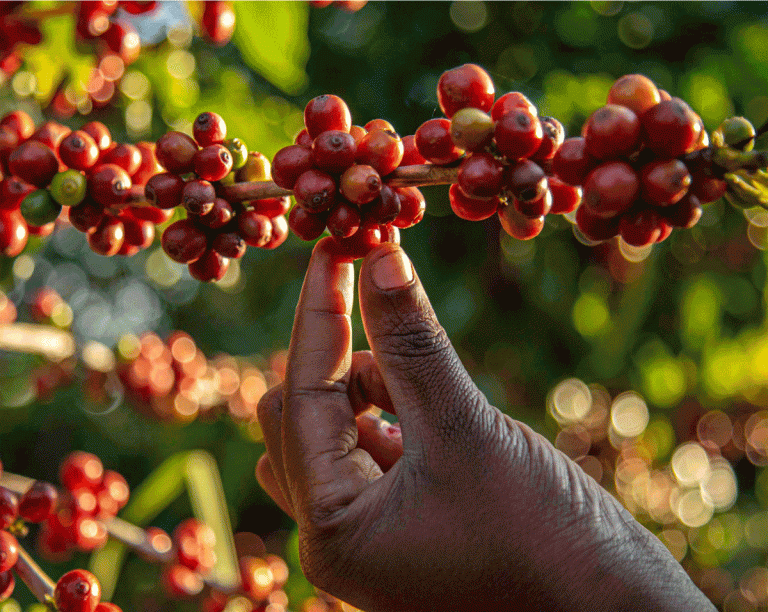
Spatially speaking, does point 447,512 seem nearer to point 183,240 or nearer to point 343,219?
point 343,219

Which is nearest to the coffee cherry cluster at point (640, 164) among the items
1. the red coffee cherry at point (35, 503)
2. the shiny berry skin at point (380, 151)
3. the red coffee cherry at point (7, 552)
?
the shiny berry skin at point (380, 151)

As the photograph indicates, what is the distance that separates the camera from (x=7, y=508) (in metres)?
1.82

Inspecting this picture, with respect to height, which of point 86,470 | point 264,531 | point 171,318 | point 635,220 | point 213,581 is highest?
point 635,220

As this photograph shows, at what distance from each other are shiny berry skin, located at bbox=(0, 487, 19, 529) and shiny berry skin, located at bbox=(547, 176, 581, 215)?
178cm

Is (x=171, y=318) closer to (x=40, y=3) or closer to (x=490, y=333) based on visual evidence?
(x=490, y=333)

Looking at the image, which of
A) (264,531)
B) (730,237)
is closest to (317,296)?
(730,237)

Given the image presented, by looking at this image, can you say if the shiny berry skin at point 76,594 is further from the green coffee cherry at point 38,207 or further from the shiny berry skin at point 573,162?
the shiny berry skin at point 573,162

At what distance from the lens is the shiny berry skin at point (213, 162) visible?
121 cm

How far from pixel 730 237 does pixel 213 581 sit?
3.51 m

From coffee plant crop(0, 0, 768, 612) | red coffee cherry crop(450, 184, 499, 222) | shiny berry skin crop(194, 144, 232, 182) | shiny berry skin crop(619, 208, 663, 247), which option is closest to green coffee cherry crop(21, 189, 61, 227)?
coffee plant crop(0, 0, 768, 612)

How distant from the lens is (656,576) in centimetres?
134

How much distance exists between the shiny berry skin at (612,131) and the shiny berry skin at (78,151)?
3.69 ft

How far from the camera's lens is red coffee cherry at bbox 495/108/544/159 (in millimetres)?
982

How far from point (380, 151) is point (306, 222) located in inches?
8.3
